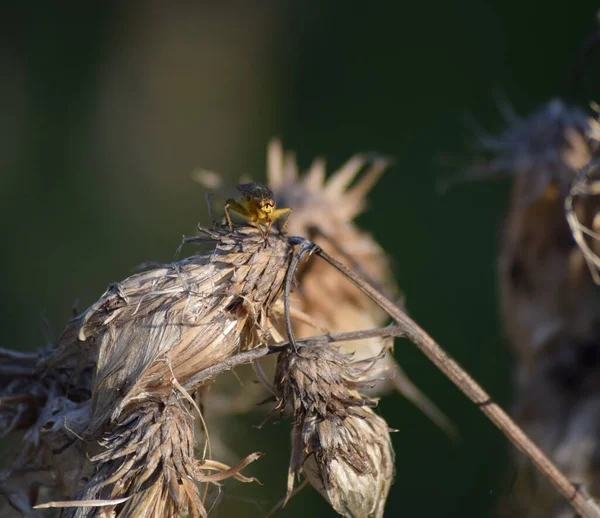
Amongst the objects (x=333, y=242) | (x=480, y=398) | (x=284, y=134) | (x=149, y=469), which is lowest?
(x=480, y=398)

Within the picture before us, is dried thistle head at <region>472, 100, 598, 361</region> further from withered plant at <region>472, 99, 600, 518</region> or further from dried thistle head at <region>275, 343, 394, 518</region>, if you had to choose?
dried thistle head at <region>275, 343, 394, 518</region>

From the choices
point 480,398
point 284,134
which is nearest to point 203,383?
point 480,398

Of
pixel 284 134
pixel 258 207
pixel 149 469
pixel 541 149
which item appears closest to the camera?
pixel 149 469

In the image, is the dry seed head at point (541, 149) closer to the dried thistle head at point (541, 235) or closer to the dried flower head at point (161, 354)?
the dried thistle head at point (541, 235)

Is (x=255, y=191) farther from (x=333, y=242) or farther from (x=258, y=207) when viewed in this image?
(x=333, y=242)

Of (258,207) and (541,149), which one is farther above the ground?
(258,207)

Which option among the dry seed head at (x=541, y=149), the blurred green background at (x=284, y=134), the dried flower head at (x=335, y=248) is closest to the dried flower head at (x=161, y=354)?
the dried flower head at (x=335, y=248)

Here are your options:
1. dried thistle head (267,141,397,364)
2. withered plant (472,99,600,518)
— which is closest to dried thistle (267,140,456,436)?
dried thistle head (267,141,397,364)

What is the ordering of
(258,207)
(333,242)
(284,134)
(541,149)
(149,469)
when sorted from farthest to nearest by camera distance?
1. (284,134)
2. (541,149)
3. (333,242)
4. (258,207)
5. (149,469)
